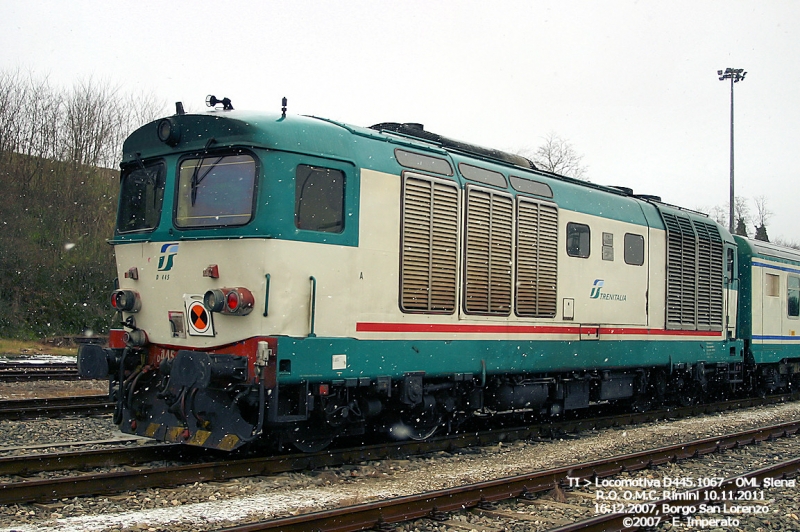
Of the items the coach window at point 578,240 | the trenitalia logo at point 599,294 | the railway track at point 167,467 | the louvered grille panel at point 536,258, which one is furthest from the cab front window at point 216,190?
the trenitalia logo at point 599,294

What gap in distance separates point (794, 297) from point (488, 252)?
1220 cm

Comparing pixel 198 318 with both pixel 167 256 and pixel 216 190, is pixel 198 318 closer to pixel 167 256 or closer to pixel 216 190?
pixel 167 256

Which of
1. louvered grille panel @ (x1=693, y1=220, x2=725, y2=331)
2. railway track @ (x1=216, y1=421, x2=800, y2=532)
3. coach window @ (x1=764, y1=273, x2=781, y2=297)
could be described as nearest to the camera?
railway track @ (x1=216, y1=421, x2=800, y2=532)

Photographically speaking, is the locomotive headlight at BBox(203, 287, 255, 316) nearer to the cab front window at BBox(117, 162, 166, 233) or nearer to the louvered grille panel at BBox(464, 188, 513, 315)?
the cab front window at BBox(117, 162, 166, 233)

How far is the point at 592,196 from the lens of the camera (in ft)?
39.0

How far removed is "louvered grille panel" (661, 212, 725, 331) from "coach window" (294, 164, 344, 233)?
747 cm

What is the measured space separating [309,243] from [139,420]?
8.73 ft

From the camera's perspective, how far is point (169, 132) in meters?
8.25

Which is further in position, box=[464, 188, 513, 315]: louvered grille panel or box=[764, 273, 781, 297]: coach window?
box=[764, 273, 781, 297]: coach window

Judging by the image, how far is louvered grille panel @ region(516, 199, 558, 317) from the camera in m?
10.4

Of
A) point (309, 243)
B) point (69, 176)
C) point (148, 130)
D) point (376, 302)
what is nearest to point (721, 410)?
point (376, 302)

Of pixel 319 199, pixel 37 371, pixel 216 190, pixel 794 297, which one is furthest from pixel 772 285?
pixel 37 371

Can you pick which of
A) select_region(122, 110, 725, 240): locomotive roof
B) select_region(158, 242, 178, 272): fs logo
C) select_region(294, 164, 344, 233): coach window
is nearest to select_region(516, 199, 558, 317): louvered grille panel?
select_region(122, 110, 725, 240): locomotive roof

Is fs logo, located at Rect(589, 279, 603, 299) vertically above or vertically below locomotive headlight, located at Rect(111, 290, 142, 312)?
above
